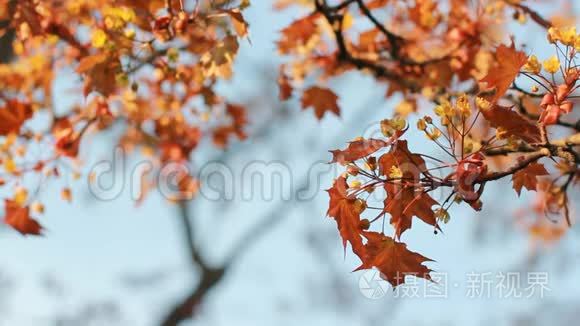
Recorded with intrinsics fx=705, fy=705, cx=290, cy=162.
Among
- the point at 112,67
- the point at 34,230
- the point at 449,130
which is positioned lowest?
the point at 34,230

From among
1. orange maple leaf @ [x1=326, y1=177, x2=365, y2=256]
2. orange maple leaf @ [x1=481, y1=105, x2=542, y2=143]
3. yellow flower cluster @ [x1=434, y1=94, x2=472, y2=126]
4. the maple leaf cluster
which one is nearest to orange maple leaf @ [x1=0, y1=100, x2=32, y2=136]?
the maple leaf cluster

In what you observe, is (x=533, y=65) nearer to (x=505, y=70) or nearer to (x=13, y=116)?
(x=505, y=70)

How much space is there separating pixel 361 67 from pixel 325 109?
281 millimetres

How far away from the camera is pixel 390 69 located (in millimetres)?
3457

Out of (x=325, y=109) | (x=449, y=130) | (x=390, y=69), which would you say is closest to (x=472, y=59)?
(x=390, y=69)

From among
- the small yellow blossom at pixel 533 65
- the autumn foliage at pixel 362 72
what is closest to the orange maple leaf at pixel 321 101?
the autumn foliage at pixel 362 72

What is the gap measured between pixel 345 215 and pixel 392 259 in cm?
17

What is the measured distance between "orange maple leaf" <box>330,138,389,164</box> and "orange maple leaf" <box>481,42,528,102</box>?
36 centimetres

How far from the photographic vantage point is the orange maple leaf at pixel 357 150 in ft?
6.11

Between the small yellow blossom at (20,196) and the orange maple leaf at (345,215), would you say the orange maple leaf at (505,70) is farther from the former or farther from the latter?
the small yellow blossom at (20,196)

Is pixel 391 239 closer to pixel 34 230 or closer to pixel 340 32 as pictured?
pixel 340 32

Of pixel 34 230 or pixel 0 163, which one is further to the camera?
pixel 0 163

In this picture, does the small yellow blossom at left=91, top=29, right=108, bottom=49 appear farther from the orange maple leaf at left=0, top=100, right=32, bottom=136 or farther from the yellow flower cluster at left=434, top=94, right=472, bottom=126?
the yellow flower cluster at left=434, top=94, right=472, bottom=126

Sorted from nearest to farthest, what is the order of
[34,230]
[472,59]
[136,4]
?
[136,4]
[34,230]
[472,59]
